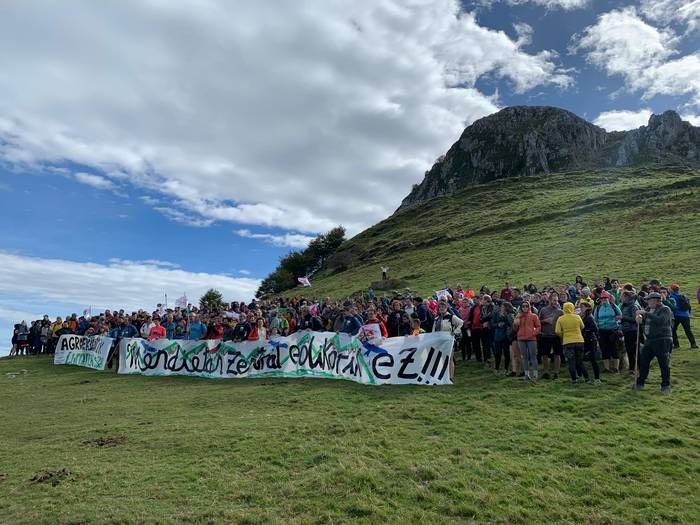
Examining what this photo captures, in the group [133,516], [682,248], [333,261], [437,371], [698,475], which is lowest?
[133,516]

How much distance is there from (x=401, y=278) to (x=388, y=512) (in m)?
46.0

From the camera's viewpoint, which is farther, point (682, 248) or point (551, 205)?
point (551, 205)

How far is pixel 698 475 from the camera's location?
7.68 metres

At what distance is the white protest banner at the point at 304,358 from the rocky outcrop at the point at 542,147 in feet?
464

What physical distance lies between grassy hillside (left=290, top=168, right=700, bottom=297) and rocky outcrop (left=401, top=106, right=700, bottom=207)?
4765 cm

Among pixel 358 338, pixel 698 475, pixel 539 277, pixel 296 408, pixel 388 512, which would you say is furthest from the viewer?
pixel 539 277

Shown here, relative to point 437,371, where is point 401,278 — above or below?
above

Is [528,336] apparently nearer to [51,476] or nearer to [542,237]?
[51,476]

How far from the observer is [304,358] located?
714 inches

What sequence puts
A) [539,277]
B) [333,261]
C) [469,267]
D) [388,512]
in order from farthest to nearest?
[333,261] < [469,267] < [539,277] < [388,512]

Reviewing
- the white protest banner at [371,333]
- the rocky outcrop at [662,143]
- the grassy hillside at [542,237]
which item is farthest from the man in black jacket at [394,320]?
the rocky outcrop at [662,143]

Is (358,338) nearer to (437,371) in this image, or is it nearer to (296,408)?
(437,371)

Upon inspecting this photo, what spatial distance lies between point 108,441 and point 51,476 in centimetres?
221

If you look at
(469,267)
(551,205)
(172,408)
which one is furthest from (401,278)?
(172,408)
